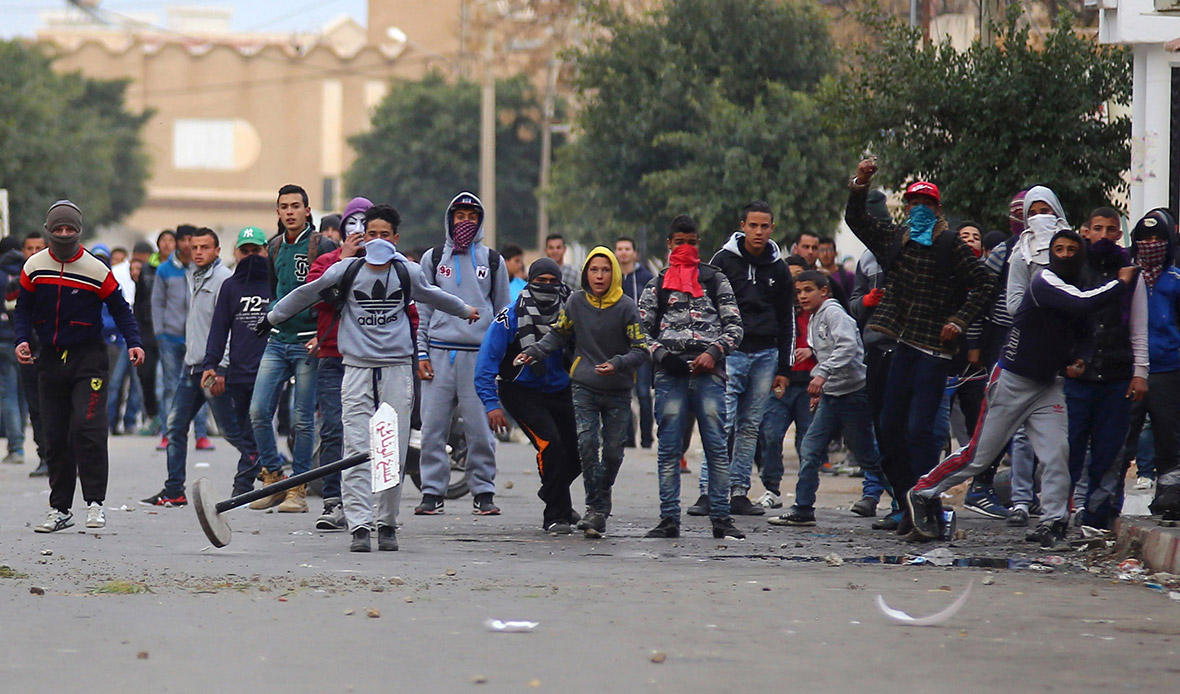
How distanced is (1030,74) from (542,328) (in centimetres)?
679

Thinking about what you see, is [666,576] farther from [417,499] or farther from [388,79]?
[388,79]

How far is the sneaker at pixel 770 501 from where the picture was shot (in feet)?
39.8

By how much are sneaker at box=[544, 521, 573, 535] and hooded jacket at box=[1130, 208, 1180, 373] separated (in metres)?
3.42

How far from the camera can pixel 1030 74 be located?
614 inches

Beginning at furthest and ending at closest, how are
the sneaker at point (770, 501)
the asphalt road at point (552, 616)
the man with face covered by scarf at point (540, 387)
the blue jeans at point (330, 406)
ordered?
the sneaker at point (770, 501) < the man with face covered by scarf at point (540, 387) < the blue jeans at point (330, 406) < the asphalt road at point (552, 616)

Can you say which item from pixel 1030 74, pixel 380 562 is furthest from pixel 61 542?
pixel 1030 74

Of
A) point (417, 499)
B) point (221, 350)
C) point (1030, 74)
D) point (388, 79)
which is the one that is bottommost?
point (417, 499)

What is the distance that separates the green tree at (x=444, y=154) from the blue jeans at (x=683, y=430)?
165ft

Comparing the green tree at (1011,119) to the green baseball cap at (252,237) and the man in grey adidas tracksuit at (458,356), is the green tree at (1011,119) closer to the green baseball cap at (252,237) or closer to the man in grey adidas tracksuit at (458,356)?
the man in grey adidas tracksuit at (458,356)

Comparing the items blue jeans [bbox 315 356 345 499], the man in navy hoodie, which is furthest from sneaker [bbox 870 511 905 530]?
the man in navy hoodie

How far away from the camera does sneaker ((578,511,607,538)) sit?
1012 cm

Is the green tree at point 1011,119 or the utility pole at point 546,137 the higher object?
the utility pole at point 546,137

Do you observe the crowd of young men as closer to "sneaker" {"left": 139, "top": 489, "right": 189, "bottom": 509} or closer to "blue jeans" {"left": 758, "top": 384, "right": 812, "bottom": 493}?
"sneaker" {"left": 139, "top": 489, "right": 189, "bottom": 509}

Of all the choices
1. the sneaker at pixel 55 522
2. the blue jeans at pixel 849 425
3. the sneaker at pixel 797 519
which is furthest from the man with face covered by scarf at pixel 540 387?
the sneaker at pixel 55 522
